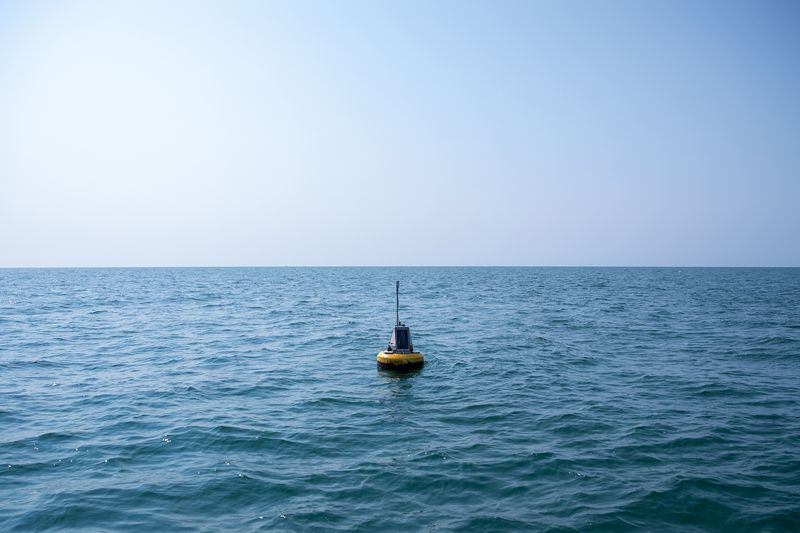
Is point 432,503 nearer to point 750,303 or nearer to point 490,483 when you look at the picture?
point 490,483

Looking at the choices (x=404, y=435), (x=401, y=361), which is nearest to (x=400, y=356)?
(x=401, y=361)

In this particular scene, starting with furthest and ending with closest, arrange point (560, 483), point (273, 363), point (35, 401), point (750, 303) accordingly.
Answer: point (750, 303), point (273, 363), point (35, 401), point (560, 483)

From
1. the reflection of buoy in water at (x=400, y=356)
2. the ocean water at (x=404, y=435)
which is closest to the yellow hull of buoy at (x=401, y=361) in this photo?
the reflection of buoy in water at (x=400, y=356)

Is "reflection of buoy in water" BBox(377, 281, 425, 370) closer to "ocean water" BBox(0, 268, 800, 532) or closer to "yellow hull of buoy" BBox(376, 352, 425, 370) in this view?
"yellow hull of buoy" BBox(376, 352, 425, 370)

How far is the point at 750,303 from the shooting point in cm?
5509

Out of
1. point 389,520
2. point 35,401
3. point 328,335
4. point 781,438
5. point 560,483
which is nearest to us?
point 389,520

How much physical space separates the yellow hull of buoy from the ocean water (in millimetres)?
629

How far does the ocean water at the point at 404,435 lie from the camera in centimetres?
1019

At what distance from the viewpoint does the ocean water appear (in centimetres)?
1019

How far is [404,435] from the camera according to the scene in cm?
1462

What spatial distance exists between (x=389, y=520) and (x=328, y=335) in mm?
25357

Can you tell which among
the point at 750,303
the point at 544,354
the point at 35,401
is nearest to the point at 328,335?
the point at 544,354

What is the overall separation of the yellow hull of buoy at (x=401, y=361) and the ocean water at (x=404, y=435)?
0.63 metres

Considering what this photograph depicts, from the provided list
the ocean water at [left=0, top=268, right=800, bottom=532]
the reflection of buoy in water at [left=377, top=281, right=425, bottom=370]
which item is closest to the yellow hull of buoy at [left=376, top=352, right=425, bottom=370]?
the reflection of buoy in water at [left=377, top=281, right=425, bottom=370]
